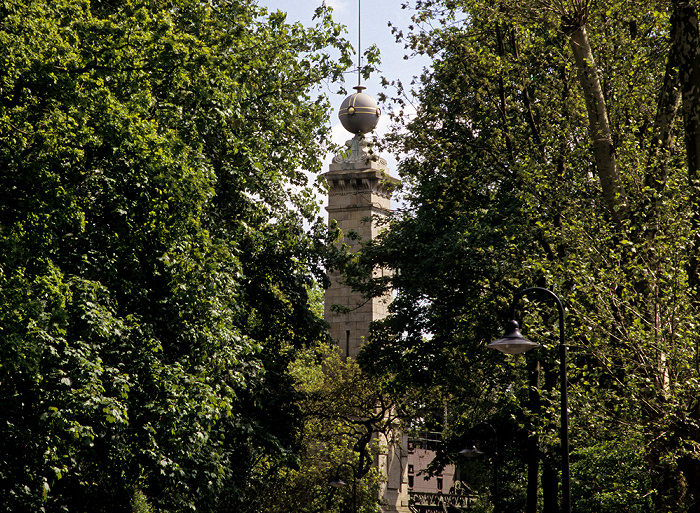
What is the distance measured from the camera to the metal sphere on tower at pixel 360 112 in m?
39.2

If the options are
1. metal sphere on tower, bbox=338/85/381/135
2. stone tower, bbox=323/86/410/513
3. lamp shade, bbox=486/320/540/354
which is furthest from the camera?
metal sphere on tower, bbox=338/85/381/135

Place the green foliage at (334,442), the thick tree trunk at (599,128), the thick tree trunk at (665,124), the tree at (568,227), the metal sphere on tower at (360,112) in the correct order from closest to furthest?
the tree at (568,227) < the thick tree trunk at (665,124) < the thick tree trunk at (599,128) < the green foliage at (334,442) < the metal sphere on tower at (360,112)

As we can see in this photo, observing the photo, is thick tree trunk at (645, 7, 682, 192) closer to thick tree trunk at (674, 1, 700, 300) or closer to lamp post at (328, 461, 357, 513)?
thick tree trunk at (674, 1, 700, 300)

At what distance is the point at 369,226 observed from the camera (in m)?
39.5

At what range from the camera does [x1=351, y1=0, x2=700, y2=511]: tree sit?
43.7ft

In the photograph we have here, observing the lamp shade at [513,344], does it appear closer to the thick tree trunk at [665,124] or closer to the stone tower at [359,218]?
the thick tree trunk at [665,124]

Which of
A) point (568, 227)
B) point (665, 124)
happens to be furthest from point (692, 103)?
point (568, 227)

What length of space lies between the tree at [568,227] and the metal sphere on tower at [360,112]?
1167 centimetres

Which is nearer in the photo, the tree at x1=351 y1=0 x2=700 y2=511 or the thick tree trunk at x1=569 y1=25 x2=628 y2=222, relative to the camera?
the tree at x1=351 y1=0 x2=700 y2=511

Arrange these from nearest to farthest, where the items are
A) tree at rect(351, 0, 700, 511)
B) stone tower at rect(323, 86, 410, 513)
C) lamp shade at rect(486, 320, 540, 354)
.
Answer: lamp shade at rect(486, 320, 540, 354) < tree at rect(351, 0, 700, 511) < stone tower at rect(323, 86, 410, 513)

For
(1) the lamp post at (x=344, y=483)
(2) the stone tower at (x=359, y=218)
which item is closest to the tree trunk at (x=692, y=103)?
(1) the lamp post at (x=344, y=483)

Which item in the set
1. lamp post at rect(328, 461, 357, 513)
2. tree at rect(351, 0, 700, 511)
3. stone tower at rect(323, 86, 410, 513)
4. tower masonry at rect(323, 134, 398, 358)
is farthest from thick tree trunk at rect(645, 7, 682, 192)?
tower masonry at rect(323, 134, 398, 358)

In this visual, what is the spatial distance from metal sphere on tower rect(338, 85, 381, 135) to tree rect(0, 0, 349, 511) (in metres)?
20.0

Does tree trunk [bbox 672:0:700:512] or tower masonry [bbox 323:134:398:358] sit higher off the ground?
tower masonry [bbox 323:134:398:358]
